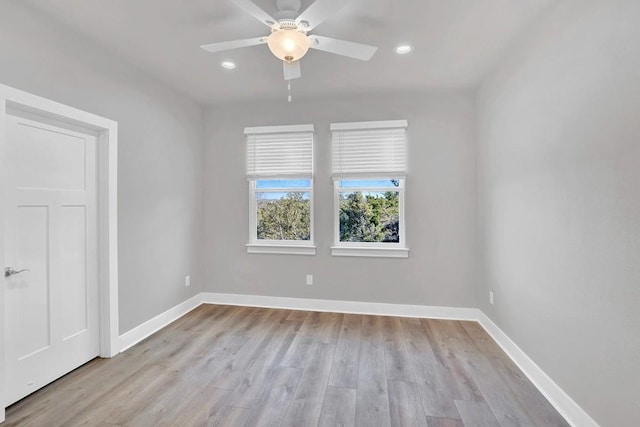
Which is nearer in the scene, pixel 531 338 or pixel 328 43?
pixel 328 43

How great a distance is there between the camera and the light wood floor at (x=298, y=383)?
191cm

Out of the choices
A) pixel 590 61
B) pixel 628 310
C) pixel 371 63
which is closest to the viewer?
pixel 628 310

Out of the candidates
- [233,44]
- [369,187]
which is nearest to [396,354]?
[369,187]

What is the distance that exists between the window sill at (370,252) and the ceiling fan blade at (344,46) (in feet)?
7.39

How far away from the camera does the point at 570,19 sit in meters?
1.89

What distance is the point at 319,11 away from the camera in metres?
1.81

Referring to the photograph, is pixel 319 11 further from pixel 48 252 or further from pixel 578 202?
pixel 48 252

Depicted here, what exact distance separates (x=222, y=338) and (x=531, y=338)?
9.18ft

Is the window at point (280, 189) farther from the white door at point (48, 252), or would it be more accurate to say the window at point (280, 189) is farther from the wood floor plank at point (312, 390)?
the white door at point (48, 252)

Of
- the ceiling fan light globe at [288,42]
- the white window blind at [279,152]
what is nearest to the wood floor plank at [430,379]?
the white window blind at [279,152]

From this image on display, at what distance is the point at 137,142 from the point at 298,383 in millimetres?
2725

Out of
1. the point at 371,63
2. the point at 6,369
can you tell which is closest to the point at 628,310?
the point at 371,63

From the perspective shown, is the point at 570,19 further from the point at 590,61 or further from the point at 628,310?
the point at 628,310

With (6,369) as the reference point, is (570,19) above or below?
above
